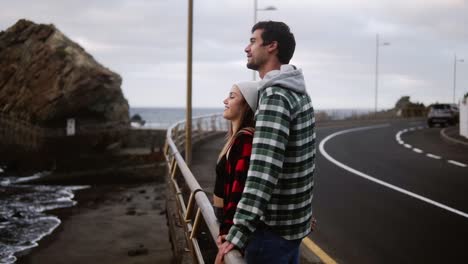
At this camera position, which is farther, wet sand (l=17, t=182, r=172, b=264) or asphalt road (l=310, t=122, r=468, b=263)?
wet sand (l=17, t=182, r=172, b=264)

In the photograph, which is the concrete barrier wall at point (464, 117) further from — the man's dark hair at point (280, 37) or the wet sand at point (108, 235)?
the man's dark hair at point (280, 37)

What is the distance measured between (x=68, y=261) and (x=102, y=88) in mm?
33807

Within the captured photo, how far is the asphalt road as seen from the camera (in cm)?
697

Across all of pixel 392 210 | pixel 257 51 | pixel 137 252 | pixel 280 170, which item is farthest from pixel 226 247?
pixel 137 252

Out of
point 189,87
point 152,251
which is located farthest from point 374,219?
point 189,87

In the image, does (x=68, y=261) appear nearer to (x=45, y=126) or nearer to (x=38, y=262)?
(x=38, y=262)

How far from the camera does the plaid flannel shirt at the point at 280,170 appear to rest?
2.40 m

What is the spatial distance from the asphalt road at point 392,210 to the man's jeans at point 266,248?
412 centimetres

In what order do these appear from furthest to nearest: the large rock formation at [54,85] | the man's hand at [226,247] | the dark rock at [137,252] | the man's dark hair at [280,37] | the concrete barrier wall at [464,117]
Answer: the large rock formation at [54,85]
the concrete barrier wall at [464,117]
the dark rock at [137,252]
the man's dark hair at [280,37]
the man's hand at [226,247]

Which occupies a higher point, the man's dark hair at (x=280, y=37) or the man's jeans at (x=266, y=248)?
the man's dark hair at (x=280, y=37)

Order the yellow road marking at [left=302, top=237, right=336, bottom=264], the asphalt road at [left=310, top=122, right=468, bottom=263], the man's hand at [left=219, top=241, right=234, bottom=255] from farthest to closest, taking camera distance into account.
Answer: the asphalt road at [left=310, top=122, right=468, bottom=263] < the yellow road marking at [left=302, top=237, right=336, bottom=264] < the man's hand at [left=219, top=241, right=234, bottom=255]

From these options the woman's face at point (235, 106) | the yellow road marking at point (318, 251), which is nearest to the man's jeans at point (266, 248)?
the woman's face at point (235, 106)

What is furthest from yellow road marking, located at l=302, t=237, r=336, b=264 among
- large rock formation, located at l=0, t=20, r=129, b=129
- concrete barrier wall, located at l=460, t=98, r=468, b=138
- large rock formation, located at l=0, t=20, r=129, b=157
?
large rock formation, located at l=0, t=20, r=129, b=129

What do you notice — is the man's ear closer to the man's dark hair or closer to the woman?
the man's dark hair
